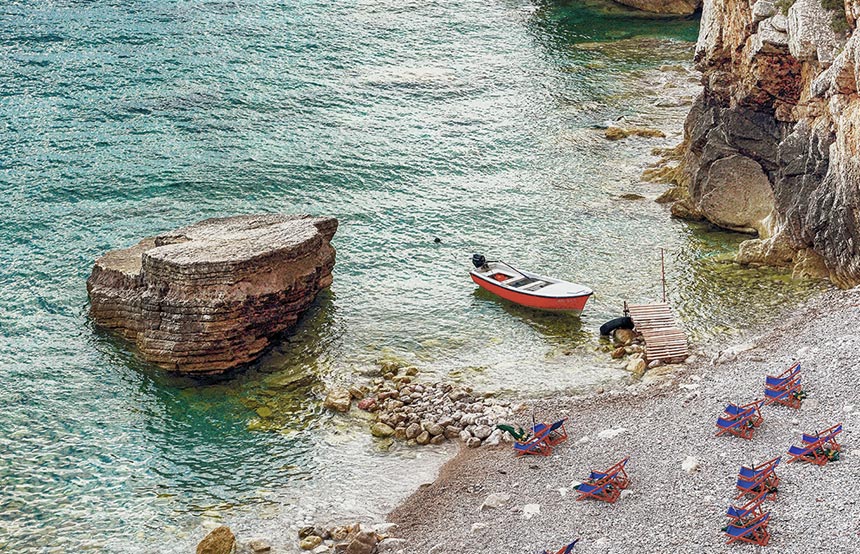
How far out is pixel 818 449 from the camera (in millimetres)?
30297

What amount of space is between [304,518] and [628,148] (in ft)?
124

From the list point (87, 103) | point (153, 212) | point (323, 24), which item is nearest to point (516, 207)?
point (153, 212)

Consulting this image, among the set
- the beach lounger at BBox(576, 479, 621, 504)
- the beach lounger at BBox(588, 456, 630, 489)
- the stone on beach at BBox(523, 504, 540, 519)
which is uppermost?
the beach lounger at BBox(588, 456, 630, 489)

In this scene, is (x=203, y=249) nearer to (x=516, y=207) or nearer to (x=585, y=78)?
(x=516, y=207)

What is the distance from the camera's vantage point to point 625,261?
5031 centimetres

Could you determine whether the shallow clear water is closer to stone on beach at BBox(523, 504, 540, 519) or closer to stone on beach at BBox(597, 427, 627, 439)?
stone on beach at BBox(523, 504, 540, 519)

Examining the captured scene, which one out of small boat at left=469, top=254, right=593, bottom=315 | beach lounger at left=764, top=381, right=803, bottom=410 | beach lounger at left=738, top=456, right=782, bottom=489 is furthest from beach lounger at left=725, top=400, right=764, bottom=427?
small boat at left=469, top=254, right=593, bottom=315

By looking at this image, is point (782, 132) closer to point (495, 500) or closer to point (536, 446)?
point (536, 446)

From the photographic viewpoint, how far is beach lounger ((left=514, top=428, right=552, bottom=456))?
3509 cm

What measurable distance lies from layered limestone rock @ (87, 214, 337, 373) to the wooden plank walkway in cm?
1404

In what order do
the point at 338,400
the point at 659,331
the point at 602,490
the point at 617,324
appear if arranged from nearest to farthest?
the point at 602,490 → the point at 338,400 → the point at 659,331 → the point at 617,324

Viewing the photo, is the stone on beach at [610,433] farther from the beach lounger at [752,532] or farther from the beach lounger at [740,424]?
the beach lounger at [752,532]

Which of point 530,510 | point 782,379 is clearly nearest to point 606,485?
point 530,510

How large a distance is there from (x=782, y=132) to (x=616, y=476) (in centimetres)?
2497
